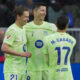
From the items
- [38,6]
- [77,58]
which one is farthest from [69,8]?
[38,6]

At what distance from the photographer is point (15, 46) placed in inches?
331

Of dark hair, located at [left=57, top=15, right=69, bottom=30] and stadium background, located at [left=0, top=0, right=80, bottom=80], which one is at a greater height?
stadium background, located at [left=0, top=0, right=80, bottom=80]

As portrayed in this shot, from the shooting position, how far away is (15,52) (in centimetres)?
819

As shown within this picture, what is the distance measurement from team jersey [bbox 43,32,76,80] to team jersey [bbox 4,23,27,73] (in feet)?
2.35

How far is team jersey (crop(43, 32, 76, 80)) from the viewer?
7.81 metres

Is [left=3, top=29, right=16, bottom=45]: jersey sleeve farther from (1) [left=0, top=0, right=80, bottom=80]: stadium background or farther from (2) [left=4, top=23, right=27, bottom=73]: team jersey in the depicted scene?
(1) [left=0, top=0, right=80, bottom=80]: stadium background

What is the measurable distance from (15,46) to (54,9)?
13.5 feet

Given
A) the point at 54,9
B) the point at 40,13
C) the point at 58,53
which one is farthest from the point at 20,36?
the point at 54,9

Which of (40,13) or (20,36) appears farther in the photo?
(40,13)

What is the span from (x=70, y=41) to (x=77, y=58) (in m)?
3.09

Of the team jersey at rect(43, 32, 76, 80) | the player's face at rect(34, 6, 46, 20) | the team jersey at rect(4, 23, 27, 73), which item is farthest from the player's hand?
the player's face at rect(34, 6, 46, 20)

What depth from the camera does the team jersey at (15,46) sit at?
27.3 ft

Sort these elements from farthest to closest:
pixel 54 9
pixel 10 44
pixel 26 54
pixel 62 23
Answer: pixel 54 9, pixel 10 44, pixel 26 54, pixel 62 23

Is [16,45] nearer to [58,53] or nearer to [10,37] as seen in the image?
[10,37]
